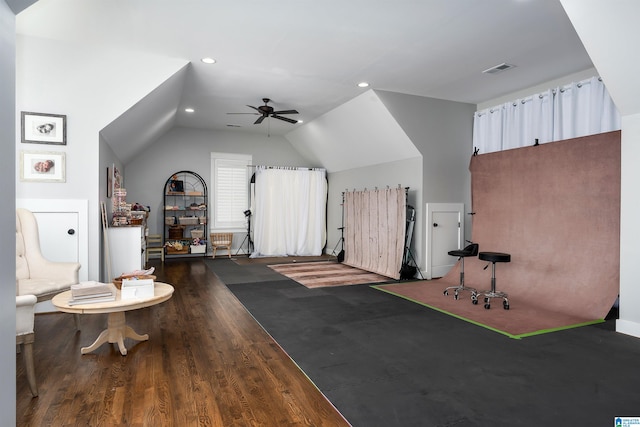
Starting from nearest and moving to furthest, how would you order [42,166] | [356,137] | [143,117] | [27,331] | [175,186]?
[27,331] → [42,166] → [143,117] → [356,137] → [175,186]

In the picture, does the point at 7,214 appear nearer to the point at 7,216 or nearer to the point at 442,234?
the point at 7,216

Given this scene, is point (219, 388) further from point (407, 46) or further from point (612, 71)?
point (612, 71)

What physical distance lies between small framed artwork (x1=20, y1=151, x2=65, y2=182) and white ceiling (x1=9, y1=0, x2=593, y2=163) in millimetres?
1014

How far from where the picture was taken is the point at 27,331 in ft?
7.52

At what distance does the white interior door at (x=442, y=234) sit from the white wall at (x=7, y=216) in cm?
552

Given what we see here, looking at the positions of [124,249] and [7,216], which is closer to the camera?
[7,216]

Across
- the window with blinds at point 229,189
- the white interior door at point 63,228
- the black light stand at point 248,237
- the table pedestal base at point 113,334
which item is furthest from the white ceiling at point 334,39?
the black light stand at point 248,237

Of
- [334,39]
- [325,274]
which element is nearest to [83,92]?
[334,39]

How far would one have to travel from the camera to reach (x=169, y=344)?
10.4ft

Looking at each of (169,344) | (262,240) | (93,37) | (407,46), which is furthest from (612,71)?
(262,240)

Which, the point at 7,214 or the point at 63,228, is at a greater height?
the point at 7,214

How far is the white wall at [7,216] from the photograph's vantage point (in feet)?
3.96

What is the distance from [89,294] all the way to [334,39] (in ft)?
10.8

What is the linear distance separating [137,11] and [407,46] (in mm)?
2710
